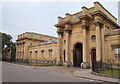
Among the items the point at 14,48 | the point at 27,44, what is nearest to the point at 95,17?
the point at 27,44

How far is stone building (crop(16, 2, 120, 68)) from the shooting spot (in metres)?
20.5

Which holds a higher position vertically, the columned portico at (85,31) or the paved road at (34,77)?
the columned portico at (85,31)

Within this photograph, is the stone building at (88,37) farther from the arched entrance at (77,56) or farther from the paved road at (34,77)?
the paved road at (34,77)

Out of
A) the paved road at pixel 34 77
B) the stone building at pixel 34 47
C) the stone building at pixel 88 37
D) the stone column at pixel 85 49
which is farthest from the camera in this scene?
the stone building at pixel 34 47

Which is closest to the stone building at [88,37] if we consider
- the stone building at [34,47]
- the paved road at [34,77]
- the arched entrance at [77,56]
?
the arched entrance at [77,56]

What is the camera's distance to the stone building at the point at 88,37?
20.5 m

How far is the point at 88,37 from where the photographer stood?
2377 centimetres

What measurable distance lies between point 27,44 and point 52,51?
17408 mm

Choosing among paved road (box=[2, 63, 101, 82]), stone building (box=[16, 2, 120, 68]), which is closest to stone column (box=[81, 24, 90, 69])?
stone building (box=[16, 2, 120, 68])

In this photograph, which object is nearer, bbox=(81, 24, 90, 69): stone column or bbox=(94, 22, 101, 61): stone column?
bbox=(94, 22, 101, 61): stone column

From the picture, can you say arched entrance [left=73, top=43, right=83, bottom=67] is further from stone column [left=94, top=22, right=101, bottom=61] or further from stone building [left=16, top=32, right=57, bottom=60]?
stone building [left=16, top=32, right=57, bottom=60]

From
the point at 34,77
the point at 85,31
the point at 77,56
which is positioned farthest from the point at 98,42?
the point at 34,77

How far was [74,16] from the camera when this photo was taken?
27.7 metres

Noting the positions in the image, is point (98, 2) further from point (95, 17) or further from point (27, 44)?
point (27, 44)
